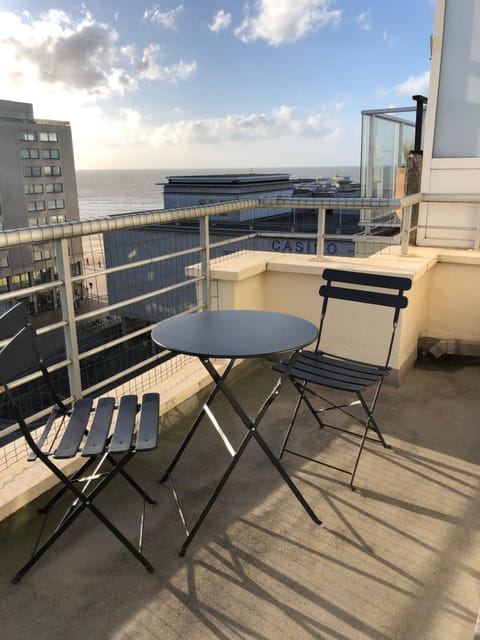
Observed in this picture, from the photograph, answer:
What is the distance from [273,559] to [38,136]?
4992 cm

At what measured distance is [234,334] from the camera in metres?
2.55

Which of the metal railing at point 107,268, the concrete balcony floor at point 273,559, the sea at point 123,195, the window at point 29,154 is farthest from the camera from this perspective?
the sea at point 123,195

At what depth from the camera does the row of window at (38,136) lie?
44.1 meters

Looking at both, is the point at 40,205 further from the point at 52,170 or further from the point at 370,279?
the point at 370,279

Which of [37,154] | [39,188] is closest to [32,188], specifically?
[39,188]

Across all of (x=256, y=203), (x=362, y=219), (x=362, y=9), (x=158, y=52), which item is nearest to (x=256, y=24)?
(x=362, y=9)

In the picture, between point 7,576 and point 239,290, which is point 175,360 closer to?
point 239,290

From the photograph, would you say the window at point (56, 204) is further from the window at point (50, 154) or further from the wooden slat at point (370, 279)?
the wooden slat at point (370, 279)

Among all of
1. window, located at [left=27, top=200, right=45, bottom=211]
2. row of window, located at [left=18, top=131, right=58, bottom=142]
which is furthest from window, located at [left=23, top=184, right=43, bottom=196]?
row of window, located at [left=18, top=131, right=58, bottom=142]

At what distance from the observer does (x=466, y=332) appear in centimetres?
467

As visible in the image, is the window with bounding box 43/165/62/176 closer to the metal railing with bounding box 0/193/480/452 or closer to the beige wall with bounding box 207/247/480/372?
the beige wall with bounding box 207/247/480/372

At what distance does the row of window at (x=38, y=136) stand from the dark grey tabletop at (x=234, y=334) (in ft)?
155

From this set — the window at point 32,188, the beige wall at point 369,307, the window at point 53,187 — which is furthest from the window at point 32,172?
the beige wall at point 369,307

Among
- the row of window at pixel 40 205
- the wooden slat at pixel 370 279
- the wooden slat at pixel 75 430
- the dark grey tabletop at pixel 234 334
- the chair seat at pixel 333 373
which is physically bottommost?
the row of window at pixel 40 205
